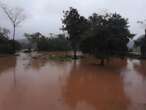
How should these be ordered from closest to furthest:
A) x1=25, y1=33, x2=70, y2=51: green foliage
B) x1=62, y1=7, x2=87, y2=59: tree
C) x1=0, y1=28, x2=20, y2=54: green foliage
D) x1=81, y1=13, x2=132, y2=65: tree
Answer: x1=81, y1=13, x2=132, y2=65: tree
x1=62, y1=7, x2=87, y2=59: tree
x1=0, y1=28, x2=20, y2=54: green foliage
x1=25, y1=33, x2=70, y2=51: green foliage

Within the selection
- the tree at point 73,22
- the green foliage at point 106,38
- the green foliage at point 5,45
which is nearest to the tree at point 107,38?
the green foliage at point 106,38

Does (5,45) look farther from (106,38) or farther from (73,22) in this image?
(106,38)

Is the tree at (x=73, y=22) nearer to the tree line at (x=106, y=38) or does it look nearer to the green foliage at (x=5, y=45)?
the tree line at (x=106, y=38)

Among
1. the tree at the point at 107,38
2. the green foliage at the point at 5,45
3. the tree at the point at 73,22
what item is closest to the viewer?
the tree at the point at 107,38

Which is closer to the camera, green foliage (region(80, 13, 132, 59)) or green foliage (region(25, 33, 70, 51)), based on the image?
green foliage (region(80, 13, 132, 59))

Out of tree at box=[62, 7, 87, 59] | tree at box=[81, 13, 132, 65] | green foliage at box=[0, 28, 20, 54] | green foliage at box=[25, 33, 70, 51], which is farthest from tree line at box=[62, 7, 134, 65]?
→ green foliage at box=[25, 33, 70, 51]

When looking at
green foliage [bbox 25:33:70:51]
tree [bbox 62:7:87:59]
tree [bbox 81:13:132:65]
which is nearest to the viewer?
tree [bbox 81:13:132:65]

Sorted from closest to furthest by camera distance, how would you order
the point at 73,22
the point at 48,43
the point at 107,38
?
1. the point at 107,38
2. the point at 73,22
3. the point at 48,43

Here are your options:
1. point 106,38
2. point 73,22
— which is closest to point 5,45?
point 73,22

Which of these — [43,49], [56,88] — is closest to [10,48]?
[43,49]

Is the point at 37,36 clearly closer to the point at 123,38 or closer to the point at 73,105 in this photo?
the point at 123,38

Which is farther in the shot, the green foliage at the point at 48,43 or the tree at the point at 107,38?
the green foliage at the point at 48,43

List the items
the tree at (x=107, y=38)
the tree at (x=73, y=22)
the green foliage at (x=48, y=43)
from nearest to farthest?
the tree at (x=107, y=38)
the tree at (x=73, y=22)
the green foliage at (x=48, y=43)

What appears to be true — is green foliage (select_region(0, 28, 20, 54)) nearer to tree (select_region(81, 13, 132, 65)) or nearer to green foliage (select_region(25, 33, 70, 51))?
green foliage (select_region(25, 33, 70, 51))
